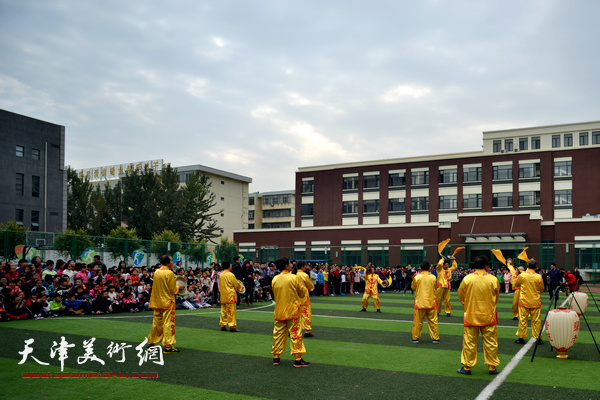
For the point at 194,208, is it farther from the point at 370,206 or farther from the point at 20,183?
the point at 370,206

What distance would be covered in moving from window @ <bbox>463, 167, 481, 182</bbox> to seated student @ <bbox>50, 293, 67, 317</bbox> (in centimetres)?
4677

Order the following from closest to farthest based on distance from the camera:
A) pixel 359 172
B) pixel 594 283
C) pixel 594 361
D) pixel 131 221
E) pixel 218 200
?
1. pixel 594 361
2. pixel 594 283
3. pixel 131 221
4. pixel 359 172
5. pixel 218 200

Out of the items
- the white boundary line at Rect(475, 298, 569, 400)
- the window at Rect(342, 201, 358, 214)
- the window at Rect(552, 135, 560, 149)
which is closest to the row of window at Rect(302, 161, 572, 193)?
the window at Rect(342, 201, 358, 214)

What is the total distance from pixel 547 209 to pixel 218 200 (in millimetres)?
47548

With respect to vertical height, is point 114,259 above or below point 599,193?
below

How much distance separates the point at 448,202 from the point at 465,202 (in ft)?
5.99

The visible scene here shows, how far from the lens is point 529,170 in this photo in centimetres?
5156

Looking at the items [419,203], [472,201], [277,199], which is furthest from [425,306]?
[277,199]

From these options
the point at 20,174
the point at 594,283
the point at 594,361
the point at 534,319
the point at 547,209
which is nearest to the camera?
the point at 594,361

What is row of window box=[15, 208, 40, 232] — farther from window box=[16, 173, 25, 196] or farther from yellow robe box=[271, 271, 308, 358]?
yellow robe box=[271, 271, 308, 358]

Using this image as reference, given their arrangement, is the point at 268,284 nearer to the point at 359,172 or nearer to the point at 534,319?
the point at 534,319

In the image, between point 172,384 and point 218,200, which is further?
point 218,200

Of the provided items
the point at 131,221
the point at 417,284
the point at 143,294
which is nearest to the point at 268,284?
the point at 143,294

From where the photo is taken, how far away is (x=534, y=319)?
11.2m
